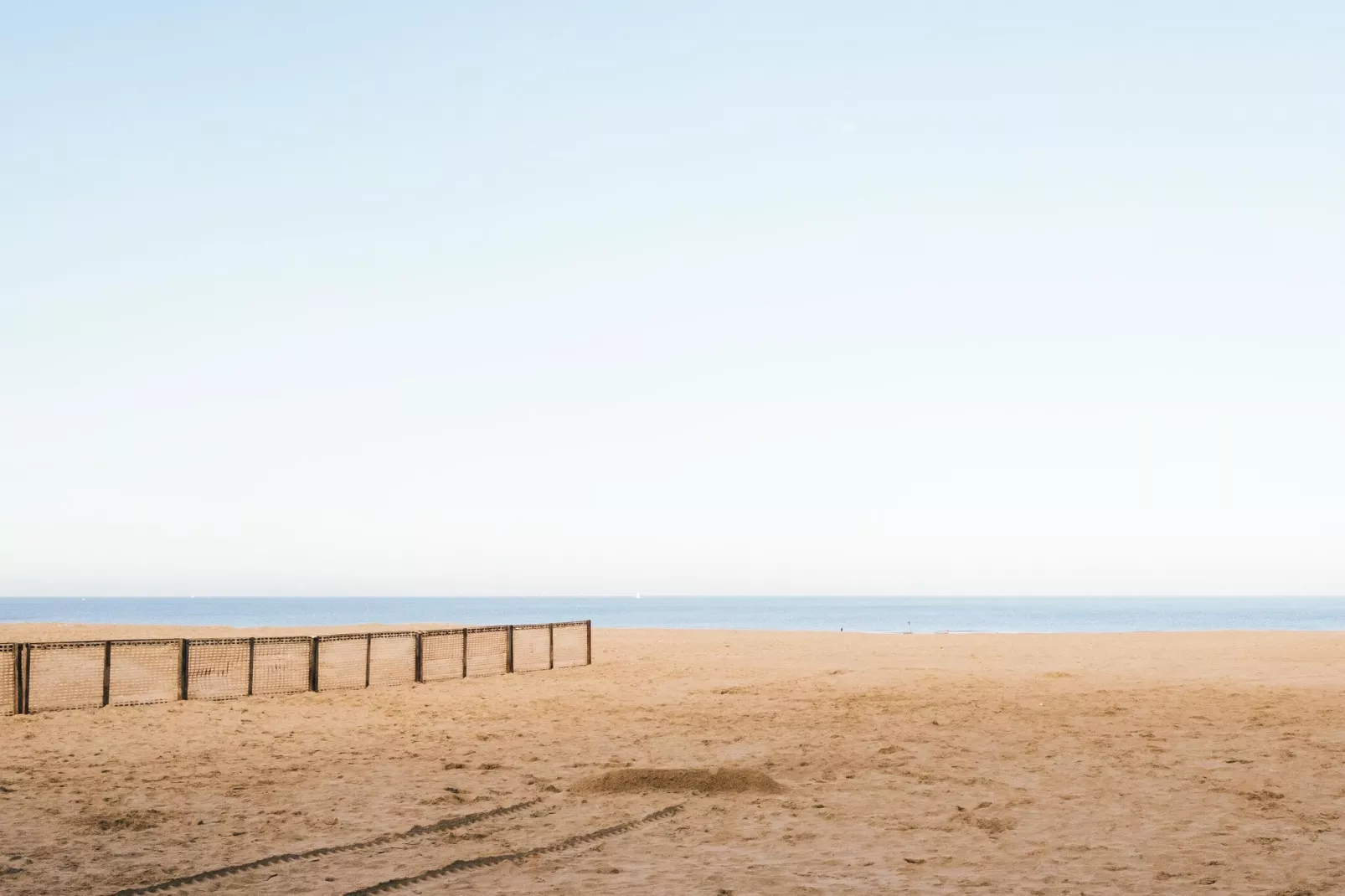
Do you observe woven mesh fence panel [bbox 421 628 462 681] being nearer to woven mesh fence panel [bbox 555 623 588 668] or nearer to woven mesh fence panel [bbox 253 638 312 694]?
woven mesh fence panel [bbox 253 638 312 694]

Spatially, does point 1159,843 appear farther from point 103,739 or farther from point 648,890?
point 103,739

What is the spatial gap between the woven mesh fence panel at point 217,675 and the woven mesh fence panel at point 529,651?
7.25 m

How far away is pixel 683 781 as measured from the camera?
1400cm

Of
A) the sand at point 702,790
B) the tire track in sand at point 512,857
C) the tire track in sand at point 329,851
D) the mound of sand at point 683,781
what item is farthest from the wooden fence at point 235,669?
the tire track in sand at point 512,857

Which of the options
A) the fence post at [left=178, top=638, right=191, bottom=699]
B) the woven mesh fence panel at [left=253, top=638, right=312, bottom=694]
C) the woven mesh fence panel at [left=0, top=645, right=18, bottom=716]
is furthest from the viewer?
the woven mesh fence panel at [left=253, top=638, right=312, bottom=694]

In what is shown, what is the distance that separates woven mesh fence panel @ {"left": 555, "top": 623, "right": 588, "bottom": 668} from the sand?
23.6 feet

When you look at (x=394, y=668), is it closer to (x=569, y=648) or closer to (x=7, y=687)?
Result: (x=569, y=648)

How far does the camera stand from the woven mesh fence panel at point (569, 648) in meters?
33.2

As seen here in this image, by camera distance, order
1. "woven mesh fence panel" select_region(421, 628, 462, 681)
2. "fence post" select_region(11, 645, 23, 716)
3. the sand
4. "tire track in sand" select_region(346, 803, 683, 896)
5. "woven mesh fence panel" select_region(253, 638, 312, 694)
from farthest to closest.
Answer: "woven mesh fence panel" select_region(421, 628, 462, 681) → "woven mesh fence panel" select_region(253, 638, 312, 694) → "fence post" select_region(11, 645, 23, 716) → the sand → "tire track in sand" select_region(346, 803, 683, 896)

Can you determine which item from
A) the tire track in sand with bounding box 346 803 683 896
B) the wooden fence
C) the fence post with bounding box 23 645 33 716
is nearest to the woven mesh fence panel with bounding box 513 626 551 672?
the wooden fence

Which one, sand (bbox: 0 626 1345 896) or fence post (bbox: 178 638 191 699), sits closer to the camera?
sand (bbox: 0 626 1345 896)

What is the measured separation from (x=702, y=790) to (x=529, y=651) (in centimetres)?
1839

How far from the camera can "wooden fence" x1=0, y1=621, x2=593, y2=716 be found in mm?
21922

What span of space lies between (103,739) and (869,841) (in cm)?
1260
